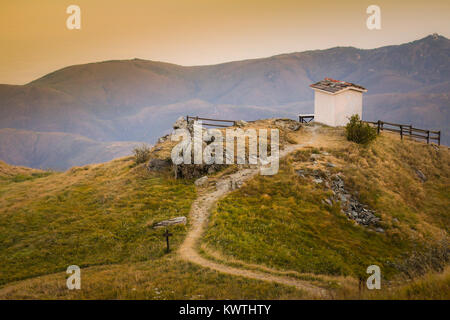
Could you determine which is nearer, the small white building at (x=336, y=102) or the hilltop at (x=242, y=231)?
the hilltop at (x=242, y=231)

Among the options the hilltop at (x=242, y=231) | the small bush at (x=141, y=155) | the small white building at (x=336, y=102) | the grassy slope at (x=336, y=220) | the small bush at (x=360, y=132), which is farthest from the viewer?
the small white building at (x=336, y=102)

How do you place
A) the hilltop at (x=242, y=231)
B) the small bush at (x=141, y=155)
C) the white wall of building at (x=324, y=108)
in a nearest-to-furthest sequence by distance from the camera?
1. the hilltop at (x=242, y=231)
2. the small bush at (x=141, y=155)
3. the white wall of building at (x=324, y=108)

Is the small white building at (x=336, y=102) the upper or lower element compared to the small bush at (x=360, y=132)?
upper

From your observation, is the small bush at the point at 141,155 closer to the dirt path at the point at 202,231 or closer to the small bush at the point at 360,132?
the dirt path at the point at 202,231

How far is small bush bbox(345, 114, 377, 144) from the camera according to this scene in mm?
35062

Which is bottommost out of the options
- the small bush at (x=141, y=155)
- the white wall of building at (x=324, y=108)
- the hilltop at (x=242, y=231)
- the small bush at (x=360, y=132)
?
the hilltop at (x=242, y=231)

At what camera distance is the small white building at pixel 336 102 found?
42125mm

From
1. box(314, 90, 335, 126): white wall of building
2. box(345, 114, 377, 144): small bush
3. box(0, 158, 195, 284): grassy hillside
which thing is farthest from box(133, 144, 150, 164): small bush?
box(314, 90, 335, 126): white wall of building

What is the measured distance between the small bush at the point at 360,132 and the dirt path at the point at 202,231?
6118 millimetres

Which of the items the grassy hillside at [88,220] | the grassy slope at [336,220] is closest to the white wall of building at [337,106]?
the grassy slope at [336,220]

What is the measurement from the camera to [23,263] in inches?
743

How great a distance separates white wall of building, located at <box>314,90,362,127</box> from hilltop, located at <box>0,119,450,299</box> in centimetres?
846

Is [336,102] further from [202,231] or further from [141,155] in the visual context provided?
[202,231]

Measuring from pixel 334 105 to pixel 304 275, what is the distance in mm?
31420
